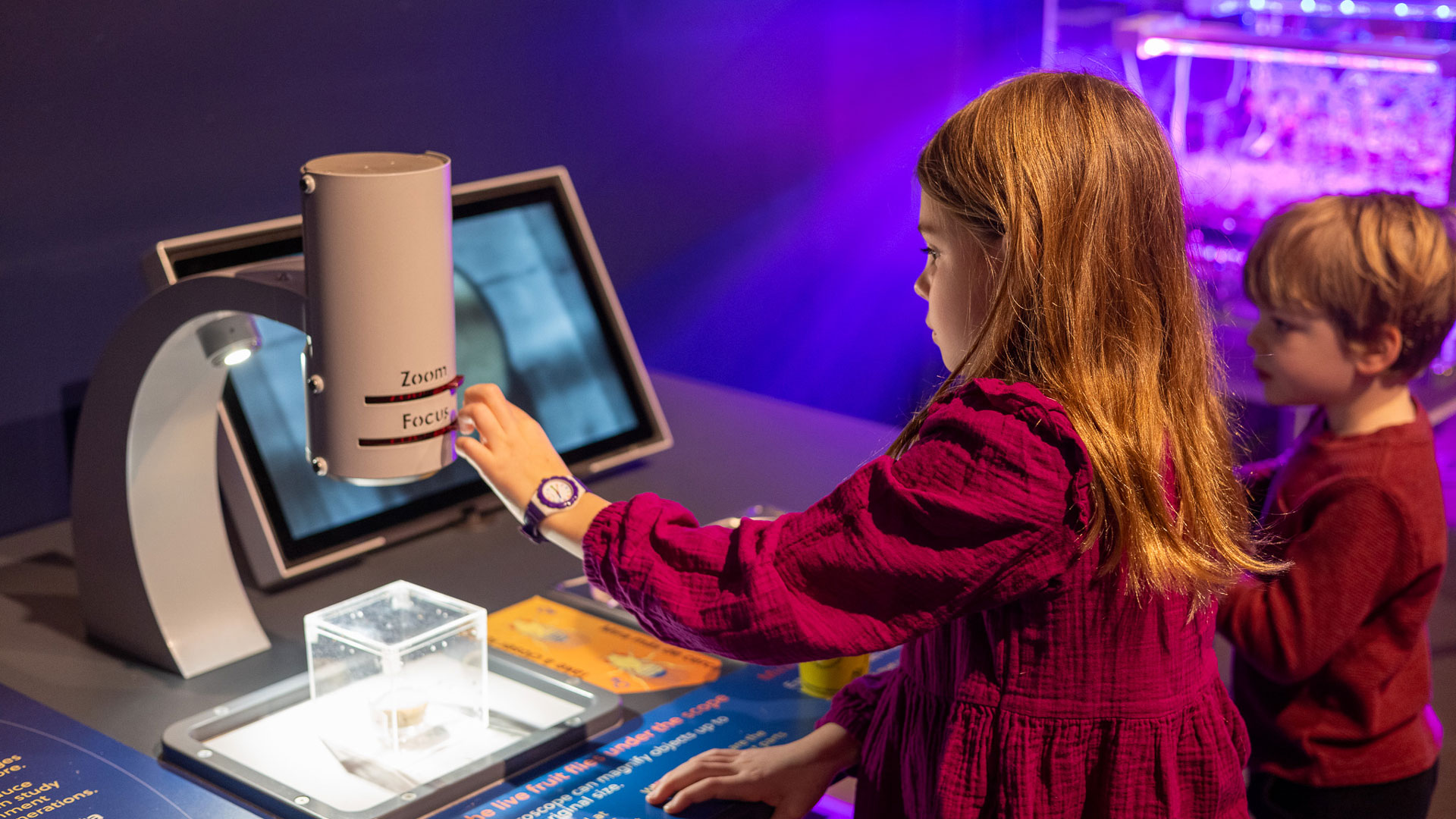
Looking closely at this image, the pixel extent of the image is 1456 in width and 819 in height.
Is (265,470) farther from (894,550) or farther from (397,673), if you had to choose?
(894,550)

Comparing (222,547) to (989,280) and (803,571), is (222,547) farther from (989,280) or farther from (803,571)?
(989,280)

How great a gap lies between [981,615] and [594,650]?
462 millimetres

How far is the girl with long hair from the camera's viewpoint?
37.3 inches

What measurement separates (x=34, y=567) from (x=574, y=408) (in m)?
0.65

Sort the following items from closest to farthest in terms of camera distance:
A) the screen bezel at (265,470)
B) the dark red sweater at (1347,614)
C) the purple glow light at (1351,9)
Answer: the dark red sweater at (1347,614) < the screen bezel at (265,470) < the purple glow light at (1351,9)

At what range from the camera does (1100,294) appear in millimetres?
1005

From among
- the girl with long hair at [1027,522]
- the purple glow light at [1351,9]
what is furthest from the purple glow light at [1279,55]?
the girl with long hair at [1027,522]

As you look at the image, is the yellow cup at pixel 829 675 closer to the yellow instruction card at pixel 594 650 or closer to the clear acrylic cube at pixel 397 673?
the yellow instruction card at pixel 594 650

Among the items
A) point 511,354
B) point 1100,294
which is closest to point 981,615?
point 1100,294

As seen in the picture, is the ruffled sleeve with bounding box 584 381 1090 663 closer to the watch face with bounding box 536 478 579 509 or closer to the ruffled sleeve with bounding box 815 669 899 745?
the watch face with bounding box 536 478 579 509

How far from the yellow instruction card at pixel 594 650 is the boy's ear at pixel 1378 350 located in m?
0.72

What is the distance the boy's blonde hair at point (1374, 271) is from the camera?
56.6 inches

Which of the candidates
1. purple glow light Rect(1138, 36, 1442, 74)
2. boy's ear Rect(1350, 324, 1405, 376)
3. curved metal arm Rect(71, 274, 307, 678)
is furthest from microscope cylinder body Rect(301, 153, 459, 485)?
purple glow light Rect(1138, 36, 1442, 74)

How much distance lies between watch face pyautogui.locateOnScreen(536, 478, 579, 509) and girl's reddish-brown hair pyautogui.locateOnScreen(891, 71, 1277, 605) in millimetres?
238
